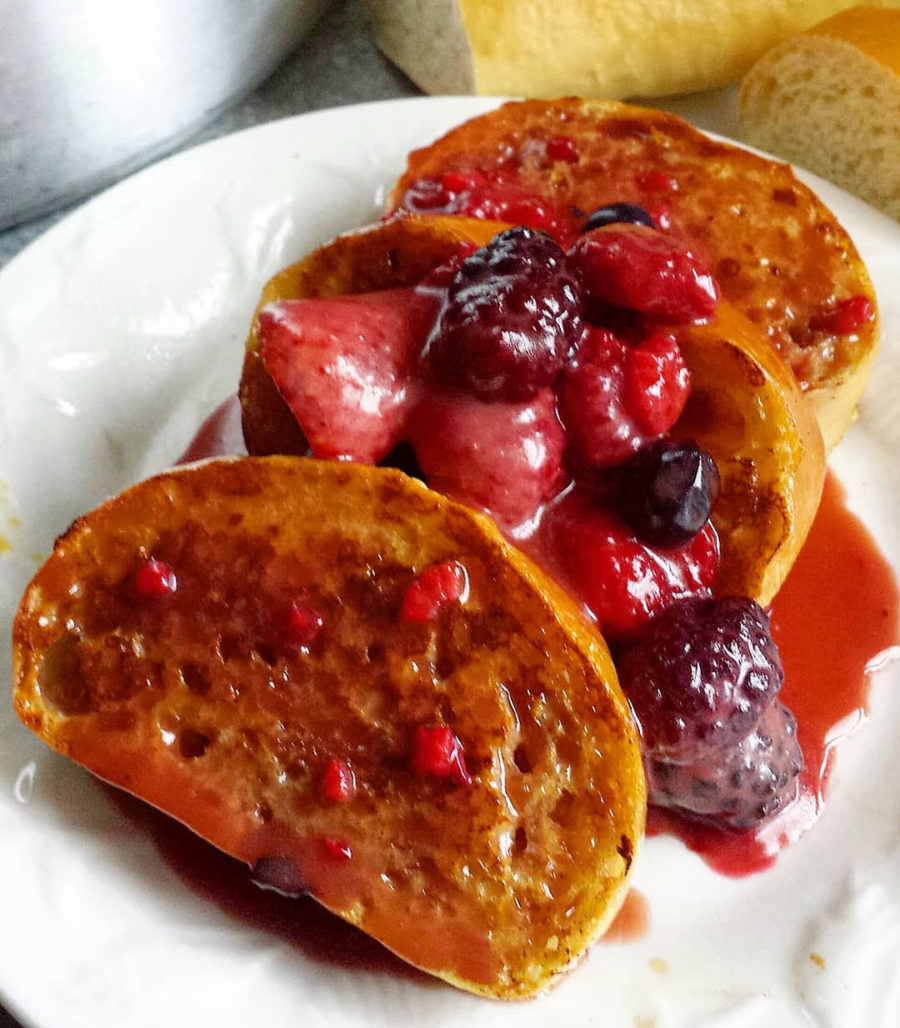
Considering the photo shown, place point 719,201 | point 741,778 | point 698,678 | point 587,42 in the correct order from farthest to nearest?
point 587,42, point 719,201, point 741,778, point 698,678

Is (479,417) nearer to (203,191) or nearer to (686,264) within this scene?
(686,264)

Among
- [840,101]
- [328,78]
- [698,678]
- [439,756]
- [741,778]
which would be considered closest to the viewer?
[439,756]

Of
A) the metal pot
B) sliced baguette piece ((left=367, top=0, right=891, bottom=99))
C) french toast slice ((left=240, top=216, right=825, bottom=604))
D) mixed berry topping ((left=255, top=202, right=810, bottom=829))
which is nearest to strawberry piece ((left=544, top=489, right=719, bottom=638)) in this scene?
mixed berry topping ((left=255, top=202, right=810, bottom=829))

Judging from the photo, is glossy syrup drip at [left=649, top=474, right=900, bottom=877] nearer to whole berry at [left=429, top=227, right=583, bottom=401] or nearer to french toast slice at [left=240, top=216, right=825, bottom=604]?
french toast slice at [left=240, top=216, right=825, bottom=604]

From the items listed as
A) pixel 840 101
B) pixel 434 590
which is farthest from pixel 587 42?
pixel 434 590

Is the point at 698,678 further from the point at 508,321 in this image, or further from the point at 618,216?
the point at 618,216
